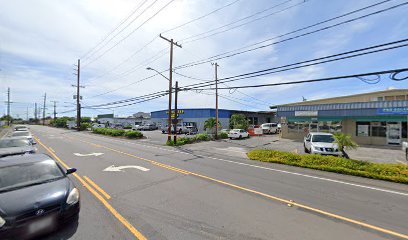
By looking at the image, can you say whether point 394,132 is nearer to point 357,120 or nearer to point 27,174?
point 357,120

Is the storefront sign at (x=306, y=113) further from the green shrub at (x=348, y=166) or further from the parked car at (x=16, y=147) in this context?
the parked car at (x=16, y=147)

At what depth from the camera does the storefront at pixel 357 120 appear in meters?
20.5

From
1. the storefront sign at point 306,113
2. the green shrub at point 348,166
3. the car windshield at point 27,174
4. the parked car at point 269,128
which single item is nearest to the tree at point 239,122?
the parked car at point 269,128

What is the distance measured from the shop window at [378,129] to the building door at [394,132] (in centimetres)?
31

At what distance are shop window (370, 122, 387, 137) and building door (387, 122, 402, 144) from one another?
315mm

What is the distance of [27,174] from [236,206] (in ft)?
17.1

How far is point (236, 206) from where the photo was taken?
5.60 metres

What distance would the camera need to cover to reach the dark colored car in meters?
3.63

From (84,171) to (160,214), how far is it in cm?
612

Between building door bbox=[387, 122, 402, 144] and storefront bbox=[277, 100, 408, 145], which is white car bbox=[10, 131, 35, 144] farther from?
building door bbox=[387, 122, 402, 144]

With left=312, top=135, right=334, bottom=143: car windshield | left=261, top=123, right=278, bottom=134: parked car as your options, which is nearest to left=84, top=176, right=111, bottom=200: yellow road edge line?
left=312, top=135, right=334, bottom=143: car windshield

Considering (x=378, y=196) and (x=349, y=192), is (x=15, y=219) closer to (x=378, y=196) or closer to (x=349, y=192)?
(x=349, y=192)

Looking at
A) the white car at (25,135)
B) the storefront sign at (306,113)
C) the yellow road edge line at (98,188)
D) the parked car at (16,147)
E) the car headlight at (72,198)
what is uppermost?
the storefront sign at (306,113)

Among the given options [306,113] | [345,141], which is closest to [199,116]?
[306,113]
